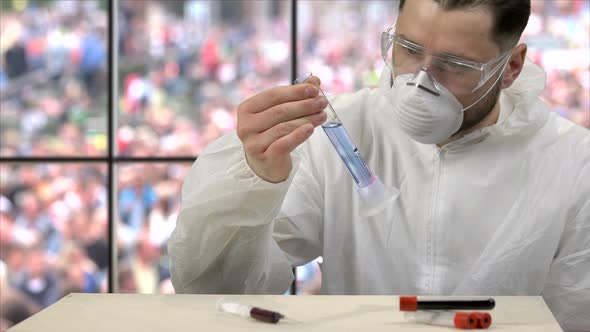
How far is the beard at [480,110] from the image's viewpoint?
1.56 meters

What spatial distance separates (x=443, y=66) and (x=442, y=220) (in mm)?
312

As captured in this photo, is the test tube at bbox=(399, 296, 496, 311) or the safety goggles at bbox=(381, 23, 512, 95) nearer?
the test tube at bbox=(399, 296, 496, 311)

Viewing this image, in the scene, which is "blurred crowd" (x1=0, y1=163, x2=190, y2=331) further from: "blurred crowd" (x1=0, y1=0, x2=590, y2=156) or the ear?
the ear

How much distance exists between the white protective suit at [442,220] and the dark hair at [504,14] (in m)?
0.15

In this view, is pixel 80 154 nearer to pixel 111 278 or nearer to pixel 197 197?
pixel 111 278

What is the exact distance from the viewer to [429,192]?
159cm

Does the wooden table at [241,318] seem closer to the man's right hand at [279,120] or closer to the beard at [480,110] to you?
the man's right hand at [279,120]

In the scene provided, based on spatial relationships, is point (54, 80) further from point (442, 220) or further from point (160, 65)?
point (442, 220)

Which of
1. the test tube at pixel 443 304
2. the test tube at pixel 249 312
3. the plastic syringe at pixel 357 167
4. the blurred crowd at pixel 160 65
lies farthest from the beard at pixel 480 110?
the blurred crowd at pixel 160 65

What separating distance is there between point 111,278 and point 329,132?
1.62 m

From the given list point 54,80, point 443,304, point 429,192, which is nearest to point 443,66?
point 429,192

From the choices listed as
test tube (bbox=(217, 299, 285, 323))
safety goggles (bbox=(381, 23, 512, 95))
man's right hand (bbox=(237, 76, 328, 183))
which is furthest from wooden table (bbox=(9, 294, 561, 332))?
safety goggles (bbox=(381, 23, 512, 95))

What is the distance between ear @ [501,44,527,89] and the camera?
1.59m

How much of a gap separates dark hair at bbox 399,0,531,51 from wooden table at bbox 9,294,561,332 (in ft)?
1.89
